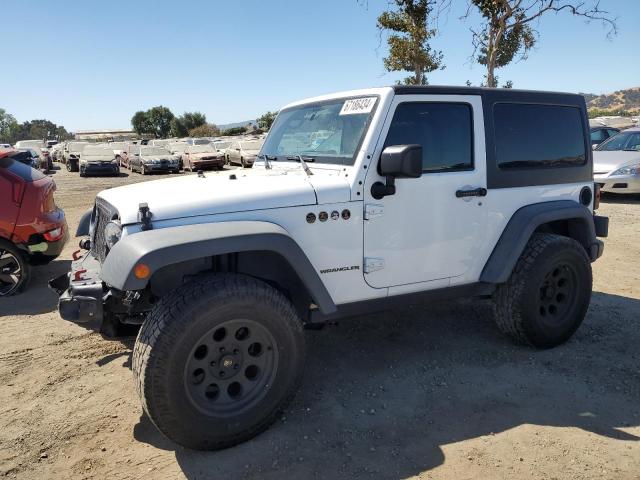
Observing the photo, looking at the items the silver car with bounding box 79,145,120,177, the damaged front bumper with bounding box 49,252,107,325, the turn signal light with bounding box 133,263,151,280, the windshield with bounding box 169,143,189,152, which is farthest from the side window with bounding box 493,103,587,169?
the windshield with bounding box 169,143,189,152

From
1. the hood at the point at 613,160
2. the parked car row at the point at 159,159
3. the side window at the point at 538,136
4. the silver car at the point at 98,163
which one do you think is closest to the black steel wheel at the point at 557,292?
the side window at the point at 538,136

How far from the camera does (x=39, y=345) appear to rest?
13.6ft

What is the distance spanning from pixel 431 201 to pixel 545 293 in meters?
1.38

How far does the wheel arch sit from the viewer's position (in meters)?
3.65

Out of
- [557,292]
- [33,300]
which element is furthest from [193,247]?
[33,300]

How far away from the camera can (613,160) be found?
11.1 m

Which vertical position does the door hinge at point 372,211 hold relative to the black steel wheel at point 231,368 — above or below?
above

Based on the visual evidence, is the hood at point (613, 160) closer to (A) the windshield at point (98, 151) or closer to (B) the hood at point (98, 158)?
(B) the hood at point (98, 158)

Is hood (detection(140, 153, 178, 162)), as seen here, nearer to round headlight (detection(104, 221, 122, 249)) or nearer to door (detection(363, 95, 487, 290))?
round headlight (detection(104, 221, 122, 249))

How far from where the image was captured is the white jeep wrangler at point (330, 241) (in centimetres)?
263

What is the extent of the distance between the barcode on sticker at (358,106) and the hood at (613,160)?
9624 mm

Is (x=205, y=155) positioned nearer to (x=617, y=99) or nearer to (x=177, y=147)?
(x=177, y=147)

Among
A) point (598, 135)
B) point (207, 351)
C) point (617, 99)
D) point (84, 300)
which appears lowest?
point (207, 351)

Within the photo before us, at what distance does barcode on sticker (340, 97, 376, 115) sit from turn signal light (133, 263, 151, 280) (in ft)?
5.78
